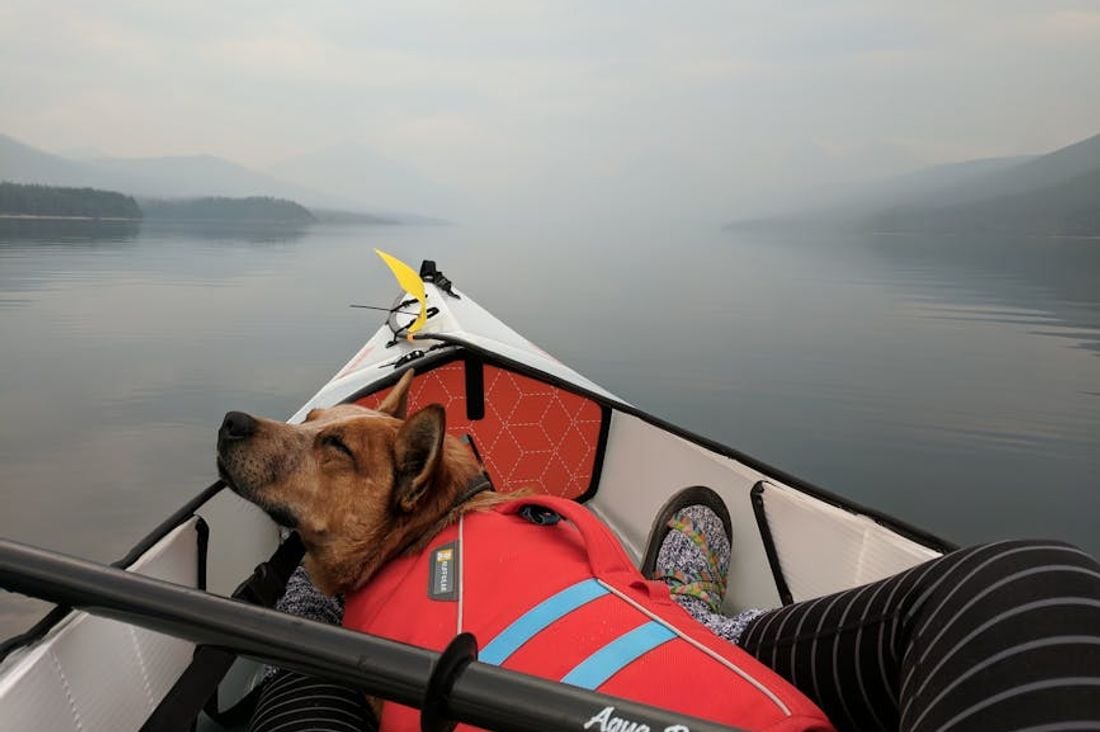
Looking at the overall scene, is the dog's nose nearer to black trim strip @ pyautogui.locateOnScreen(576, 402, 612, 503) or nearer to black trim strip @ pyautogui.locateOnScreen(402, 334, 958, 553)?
black trim strip @ pyautogui.locateOnScreen(402, 334, 958, 553)

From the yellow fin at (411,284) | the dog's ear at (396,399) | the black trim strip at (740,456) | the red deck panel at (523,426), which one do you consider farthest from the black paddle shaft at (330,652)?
the yellow fin at (411,284)

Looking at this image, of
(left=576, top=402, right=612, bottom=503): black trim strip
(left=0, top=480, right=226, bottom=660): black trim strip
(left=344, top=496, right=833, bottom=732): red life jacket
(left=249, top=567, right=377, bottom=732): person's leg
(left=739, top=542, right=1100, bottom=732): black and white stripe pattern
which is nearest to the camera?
(left=739, top=542, right=1100, bottom=732): black and white stripe pattern

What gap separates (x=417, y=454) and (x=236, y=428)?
1.40ft

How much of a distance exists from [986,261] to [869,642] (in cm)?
3742

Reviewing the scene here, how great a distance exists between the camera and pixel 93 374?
388 inches

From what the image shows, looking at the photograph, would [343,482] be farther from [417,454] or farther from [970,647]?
[970,647]

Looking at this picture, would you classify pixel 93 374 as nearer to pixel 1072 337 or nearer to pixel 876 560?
pixel 876 560

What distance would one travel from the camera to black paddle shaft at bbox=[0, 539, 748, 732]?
2.16ft

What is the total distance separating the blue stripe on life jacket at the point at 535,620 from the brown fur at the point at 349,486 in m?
0.45

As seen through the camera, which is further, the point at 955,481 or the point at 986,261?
the point at 986,261

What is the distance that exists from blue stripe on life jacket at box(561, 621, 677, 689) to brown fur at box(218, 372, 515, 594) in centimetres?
62

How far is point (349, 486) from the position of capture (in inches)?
65.4

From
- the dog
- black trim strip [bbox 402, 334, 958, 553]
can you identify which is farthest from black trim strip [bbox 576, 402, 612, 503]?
the dog

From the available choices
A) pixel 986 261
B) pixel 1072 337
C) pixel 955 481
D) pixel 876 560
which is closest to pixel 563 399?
pixel 876 560
